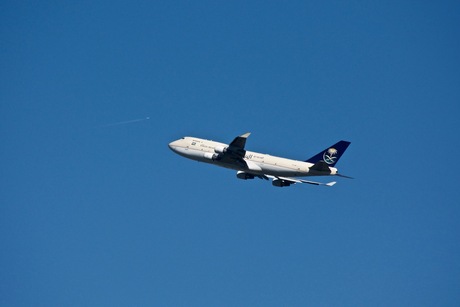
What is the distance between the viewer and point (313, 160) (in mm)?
84562

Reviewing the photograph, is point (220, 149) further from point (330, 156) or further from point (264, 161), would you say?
point (330, 156)

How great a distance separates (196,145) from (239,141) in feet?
29.2

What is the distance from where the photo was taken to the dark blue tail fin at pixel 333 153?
270 ft

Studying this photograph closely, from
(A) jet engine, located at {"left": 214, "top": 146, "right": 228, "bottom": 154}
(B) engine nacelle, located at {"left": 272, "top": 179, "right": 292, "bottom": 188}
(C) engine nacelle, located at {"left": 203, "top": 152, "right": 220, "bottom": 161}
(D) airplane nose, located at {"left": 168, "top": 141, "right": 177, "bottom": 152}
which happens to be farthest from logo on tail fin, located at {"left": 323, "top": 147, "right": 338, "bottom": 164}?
(D) airplane nose, located at {"left": 168, "top": 141, "right": 177, "bottom": 152}

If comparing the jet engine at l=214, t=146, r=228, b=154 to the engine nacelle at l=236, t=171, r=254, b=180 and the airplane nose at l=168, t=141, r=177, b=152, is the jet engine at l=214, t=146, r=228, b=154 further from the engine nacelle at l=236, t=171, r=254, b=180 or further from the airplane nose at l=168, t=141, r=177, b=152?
the airplane nose at l=168, t=141, r=177, b=152

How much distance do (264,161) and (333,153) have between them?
299 inches

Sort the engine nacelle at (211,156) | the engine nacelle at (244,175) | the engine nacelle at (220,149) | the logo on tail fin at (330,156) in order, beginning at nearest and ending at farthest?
the engine nacelle at (220,149)
the logo on tail fin at (330,156)
the engine nacelle at (211,156)
the engine nacelle at (244,175)

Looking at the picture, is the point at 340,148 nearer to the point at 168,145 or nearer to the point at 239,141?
the point at 239,141

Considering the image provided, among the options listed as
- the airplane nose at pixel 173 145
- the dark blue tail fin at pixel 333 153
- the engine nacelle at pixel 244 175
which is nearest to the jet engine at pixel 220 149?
the engine nacelle at pixel 244 175

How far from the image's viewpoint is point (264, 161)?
82938mm

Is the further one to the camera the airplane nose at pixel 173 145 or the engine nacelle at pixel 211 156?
the airplane nose at pixel 173 145

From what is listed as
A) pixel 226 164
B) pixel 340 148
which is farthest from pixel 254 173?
pixel 340 148

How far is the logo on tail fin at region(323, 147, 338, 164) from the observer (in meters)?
82.4

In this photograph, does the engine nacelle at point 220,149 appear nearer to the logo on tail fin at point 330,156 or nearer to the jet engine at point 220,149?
the jet engine at point 220,149
